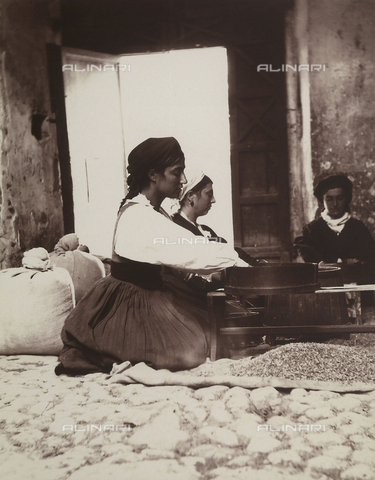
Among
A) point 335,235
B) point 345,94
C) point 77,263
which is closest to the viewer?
point 345,94

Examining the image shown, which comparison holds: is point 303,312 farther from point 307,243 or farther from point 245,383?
point 245,383

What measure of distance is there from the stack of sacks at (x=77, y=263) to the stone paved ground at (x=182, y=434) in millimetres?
539

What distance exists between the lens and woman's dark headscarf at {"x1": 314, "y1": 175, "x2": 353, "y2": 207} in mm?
2094

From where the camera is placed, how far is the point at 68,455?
1632mm

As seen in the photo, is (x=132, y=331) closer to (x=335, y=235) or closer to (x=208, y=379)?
(x=208, y=379)

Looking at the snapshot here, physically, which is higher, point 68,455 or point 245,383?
point 245,383

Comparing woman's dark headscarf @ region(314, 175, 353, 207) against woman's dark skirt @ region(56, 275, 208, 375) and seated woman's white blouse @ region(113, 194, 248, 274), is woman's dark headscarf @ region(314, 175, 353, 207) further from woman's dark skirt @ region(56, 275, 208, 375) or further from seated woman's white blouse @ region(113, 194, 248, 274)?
woman's dark skirt @ region(56, 275, 208, 375)

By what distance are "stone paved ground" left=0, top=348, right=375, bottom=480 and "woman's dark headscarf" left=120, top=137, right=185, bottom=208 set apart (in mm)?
927

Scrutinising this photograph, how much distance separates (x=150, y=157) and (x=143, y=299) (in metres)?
0.67

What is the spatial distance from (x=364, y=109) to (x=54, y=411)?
1887 mm

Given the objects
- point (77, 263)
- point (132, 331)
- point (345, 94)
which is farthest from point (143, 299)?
point (345, 94)

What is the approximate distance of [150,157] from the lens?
2.07m

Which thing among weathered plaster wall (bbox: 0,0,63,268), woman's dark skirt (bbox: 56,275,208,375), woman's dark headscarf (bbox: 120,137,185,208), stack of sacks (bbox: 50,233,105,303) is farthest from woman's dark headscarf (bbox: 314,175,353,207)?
weathered plaster wall (bbox: 0,0,63,268)

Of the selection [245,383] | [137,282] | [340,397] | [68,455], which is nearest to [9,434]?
[68,455]
